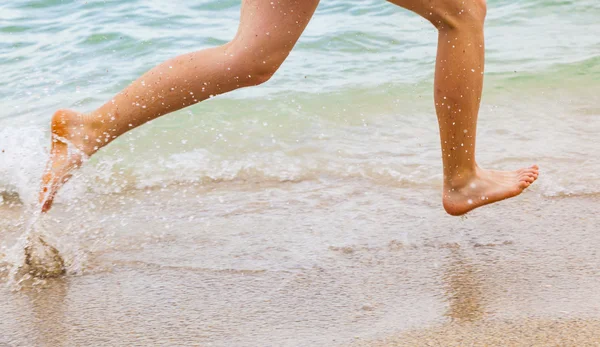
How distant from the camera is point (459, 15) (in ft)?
6.65

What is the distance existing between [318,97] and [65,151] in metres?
2.30

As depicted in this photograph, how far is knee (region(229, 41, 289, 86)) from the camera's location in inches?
85.1

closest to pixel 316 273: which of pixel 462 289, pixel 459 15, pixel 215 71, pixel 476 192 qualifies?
pixel 462 289

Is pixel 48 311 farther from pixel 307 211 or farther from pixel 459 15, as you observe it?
pixel 459 15

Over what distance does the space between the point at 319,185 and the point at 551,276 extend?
1.14 metres

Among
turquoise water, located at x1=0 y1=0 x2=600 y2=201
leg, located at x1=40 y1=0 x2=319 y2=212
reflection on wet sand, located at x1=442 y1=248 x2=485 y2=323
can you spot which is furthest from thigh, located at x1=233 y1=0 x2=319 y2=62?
turquoise water, located at x1=0 y1=0 x2=600 y2=201

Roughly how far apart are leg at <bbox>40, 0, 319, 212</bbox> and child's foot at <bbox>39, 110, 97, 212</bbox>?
2cm

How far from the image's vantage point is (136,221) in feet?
9.05

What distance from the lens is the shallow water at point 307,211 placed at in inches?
77.1

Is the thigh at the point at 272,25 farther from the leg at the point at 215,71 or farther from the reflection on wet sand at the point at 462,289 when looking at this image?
the reflection on wet sand at the point at 462,289

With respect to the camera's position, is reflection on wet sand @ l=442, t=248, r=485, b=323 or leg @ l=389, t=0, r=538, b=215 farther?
leg @ l=389, t=0, r=538, b=215

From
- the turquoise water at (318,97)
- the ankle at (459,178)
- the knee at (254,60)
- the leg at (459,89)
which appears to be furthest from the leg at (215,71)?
the turquoise water at (318,97)

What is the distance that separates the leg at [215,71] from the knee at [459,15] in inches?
13.4

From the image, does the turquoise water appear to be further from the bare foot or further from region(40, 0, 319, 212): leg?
region(40, 0, 319, 212): leg
